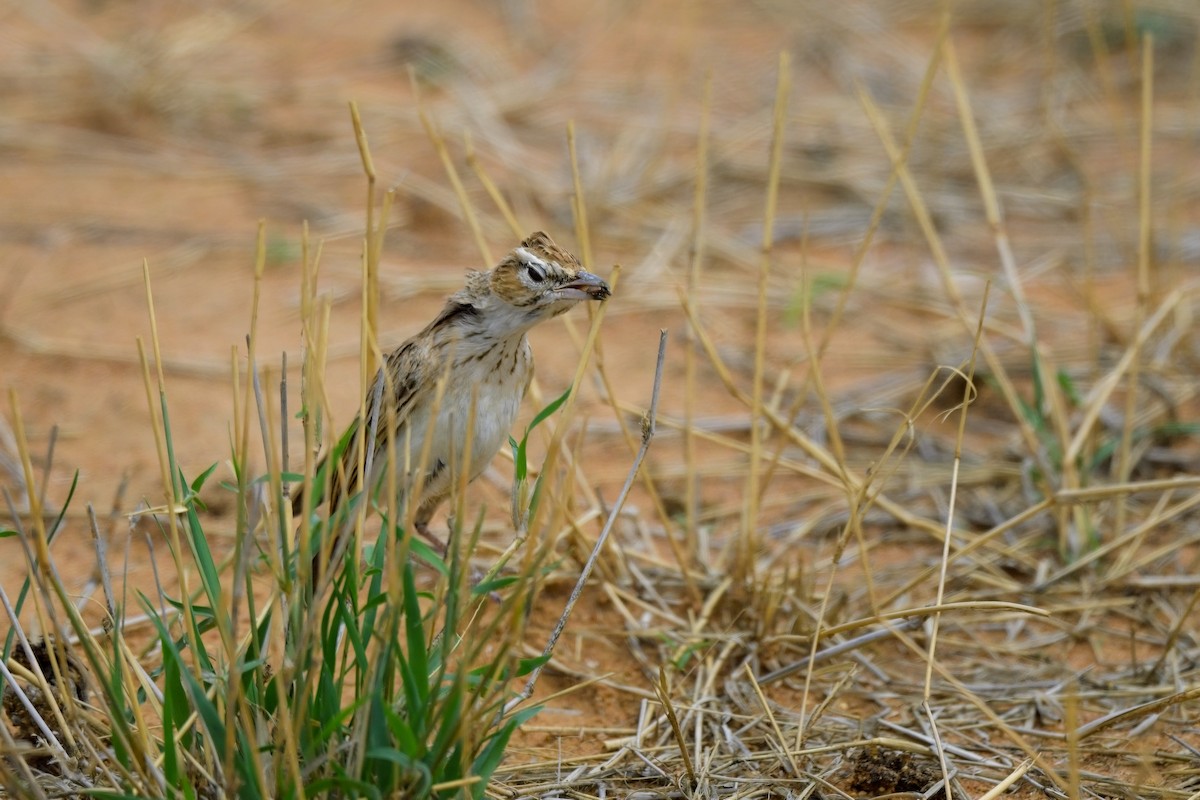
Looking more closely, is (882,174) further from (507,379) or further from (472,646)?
(472,646)

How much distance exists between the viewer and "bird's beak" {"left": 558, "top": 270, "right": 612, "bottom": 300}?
133 inches

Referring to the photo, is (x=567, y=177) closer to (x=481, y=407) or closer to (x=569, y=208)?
(x=569, y=208)

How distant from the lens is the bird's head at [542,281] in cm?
342

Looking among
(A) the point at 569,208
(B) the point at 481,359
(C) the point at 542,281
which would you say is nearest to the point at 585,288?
(C) the point at 542,281

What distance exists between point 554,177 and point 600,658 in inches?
176

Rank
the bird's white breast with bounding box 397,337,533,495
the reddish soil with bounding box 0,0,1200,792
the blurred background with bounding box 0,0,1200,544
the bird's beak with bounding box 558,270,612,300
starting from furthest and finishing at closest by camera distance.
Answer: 1. the blurred background with bounding box 0,0,1200,544
2. the reddish soil with bounding box 0,0,1200,792
3. the bird's white breast with bounding box 397,337,533,495
4. the bird's beak with bounding box 558,270,612,300

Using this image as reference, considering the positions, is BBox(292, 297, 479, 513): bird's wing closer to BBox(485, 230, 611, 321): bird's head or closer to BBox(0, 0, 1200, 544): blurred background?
BBox(485, 230, 611, 321): bird's head

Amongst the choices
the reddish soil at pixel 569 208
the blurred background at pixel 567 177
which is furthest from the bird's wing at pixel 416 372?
the blurred background at pixel 567 177

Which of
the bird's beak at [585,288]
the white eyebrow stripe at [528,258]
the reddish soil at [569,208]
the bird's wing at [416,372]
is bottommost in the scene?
the reddish soil at [569,208]

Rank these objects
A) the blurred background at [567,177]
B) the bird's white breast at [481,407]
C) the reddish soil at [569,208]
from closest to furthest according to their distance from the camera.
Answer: the bird's white breast at [481,407] → the reddish soil at [569,208] → the blurred background at [567,177]

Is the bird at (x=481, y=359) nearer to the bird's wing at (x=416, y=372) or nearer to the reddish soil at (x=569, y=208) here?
the bird's wing at (x=416, y=372)

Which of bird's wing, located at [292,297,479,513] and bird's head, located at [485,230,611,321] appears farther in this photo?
bird's wing, located at [292,297,479,513]

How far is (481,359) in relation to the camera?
360cm

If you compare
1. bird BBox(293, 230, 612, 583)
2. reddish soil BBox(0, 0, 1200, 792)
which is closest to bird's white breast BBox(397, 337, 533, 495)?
bird BBox(293, 230, 612, 583)
